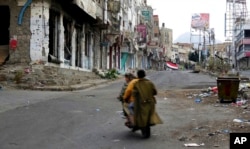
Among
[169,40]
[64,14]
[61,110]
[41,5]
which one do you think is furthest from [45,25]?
[169,40]

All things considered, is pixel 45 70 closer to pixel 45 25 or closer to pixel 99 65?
pixel 45 25

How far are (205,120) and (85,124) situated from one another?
323cm

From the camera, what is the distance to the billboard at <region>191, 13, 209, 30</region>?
115m

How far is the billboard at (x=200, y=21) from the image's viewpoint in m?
115

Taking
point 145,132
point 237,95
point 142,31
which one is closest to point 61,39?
point 237,95

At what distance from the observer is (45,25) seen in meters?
25.6

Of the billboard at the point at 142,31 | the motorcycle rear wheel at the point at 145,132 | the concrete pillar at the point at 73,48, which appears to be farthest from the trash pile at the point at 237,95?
the billboard at the point at 142,31

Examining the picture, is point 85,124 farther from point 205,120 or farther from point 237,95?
point 237,95

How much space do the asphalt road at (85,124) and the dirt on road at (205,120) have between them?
19mm

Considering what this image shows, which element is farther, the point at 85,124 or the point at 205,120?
the point at 205,120

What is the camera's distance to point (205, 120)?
12180 millimetres

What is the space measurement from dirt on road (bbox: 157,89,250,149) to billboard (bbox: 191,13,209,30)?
98520 mm

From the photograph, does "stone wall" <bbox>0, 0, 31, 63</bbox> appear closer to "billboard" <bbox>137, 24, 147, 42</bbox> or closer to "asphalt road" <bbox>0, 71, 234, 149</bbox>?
"asphalt road" <bbox>0, 71, 234, 149</bbox>

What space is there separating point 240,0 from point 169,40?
40.6m
